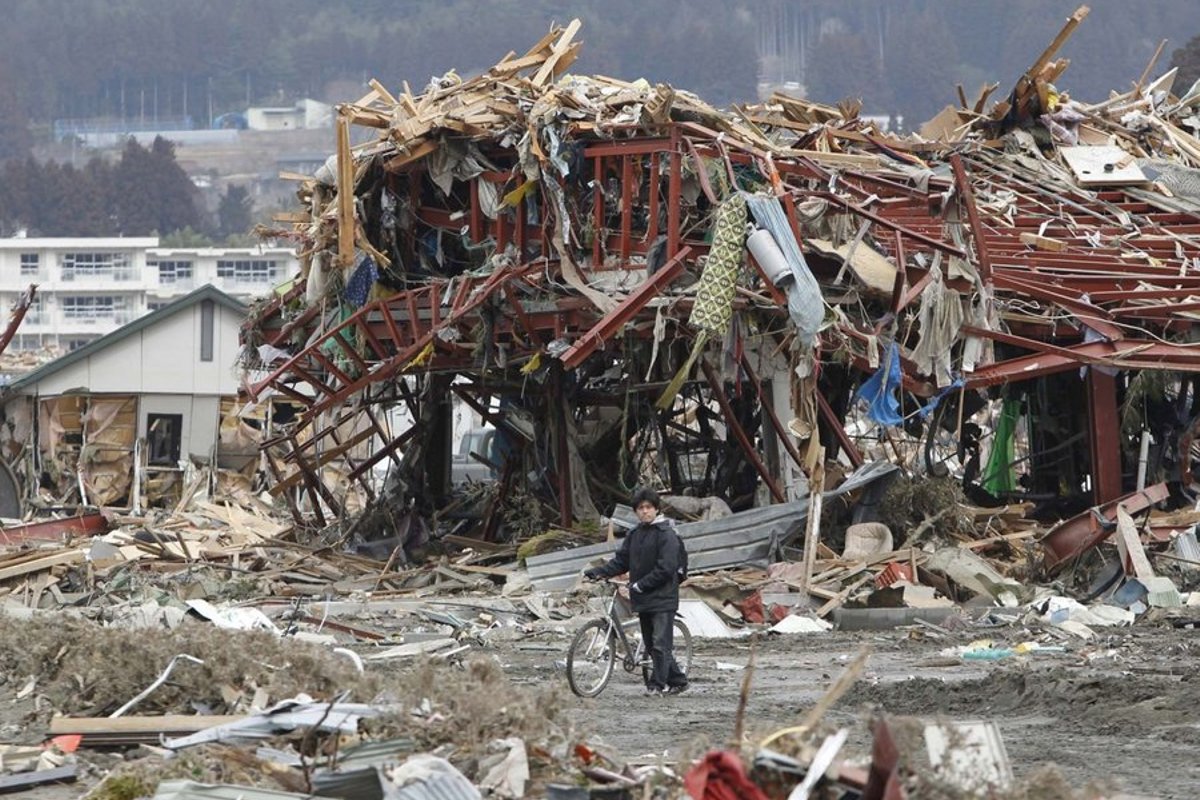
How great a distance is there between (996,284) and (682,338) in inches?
149

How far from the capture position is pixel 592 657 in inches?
637

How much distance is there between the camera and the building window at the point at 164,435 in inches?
1986

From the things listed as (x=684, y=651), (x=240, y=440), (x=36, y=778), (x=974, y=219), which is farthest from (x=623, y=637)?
(x=240, y=440)

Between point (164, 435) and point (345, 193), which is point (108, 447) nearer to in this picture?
point (164, 435)

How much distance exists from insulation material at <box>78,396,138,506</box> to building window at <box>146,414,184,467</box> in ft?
1.19

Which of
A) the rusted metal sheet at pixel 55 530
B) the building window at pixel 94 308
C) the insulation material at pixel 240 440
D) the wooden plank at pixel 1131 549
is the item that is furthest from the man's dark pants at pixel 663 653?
the building window at pixel 94 308

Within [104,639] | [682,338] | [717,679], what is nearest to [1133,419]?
[682,338]

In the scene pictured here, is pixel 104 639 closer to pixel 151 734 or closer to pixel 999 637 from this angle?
pixel 151 734

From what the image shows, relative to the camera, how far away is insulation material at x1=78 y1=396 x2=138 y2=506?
47906mm

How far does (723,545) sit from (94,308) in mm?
105431

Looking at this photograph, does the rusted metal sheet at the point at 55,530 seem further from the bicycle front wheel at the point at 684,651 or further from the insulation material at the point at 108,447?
the insulation material at the point at 108,447

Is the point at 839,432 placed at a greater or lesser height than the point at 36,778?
greater

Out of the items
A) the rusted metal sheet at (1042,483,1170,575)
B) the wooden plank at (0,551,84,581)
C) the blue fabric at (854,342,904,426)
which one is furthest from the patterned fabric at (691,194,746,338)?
the wooden plank at (0,551,84,581)

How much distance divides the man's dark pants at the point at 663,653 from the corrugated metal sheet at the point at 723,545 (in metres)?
7.84
